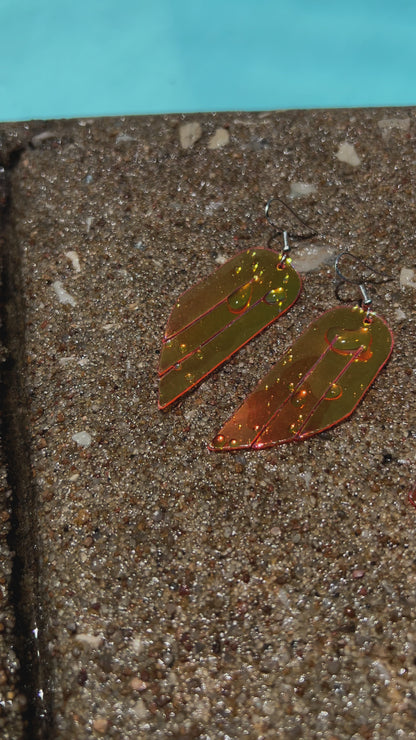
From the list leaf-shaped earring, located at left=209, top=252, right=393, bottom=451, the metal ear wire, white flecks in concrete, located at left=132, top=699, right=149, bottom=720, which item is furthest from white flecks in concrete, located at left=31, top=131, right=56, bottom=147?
white flecks in concrete, located at left=132, top=699, right=149, bottom=720

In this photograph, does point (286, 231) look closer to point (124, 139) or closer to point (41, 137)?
point (124, 139)

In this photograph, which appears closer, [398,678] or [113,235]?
[398,678]

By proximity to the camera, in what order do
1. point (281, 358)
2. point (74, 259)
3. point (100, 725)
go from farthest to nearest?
point (74, 259) → point (281, 358) → point (100, 725)

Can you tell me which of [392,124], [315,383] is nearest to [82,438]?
[315,383]

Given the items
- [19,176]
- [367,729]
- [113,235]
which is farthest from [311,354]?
[19,176]

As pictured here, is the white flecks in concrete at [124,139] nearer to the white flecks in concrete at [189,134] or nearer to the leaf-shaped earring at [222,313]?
the white flecks in concrete at [189,134]

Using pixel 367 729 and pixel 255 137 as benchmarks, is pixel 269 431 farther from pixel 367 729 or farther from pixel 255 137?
pixel 255 137
